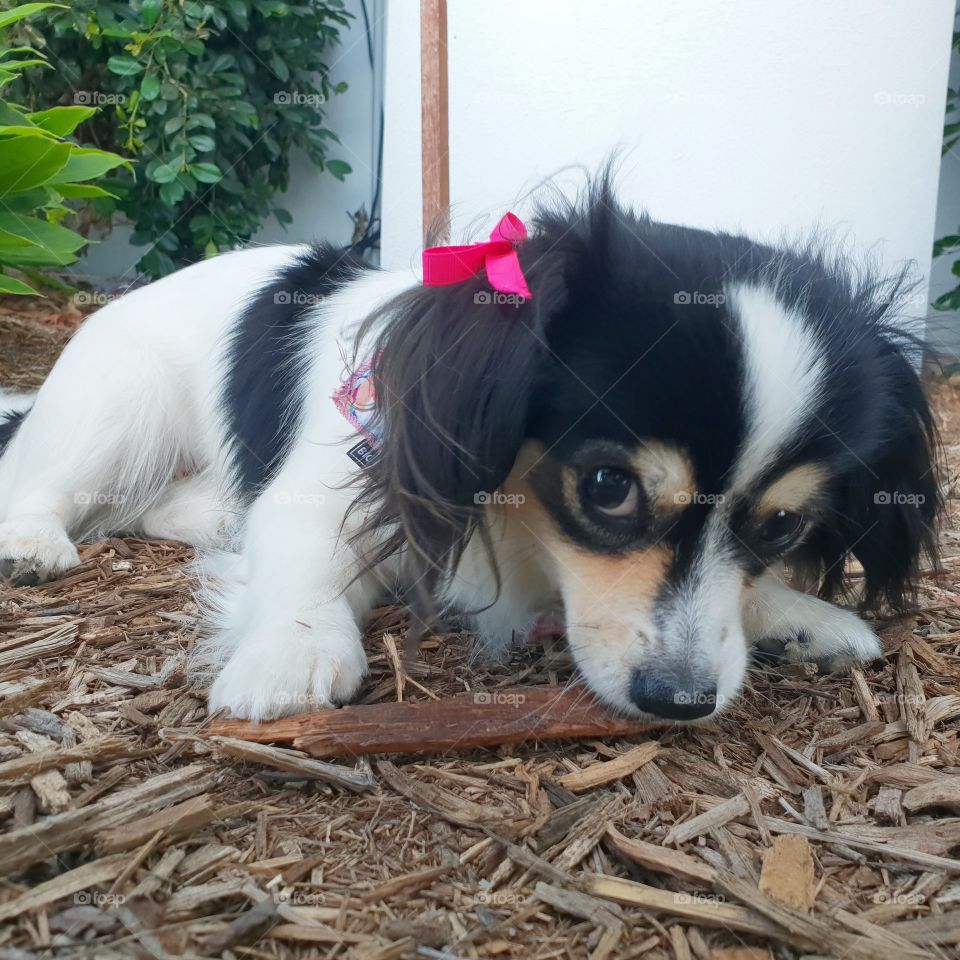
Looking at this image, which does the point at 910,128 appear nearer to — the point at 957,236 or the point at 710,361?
the point at 957,236

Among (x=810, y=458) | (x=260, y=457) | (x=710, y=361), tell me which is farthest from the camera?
(x=260, y=457)

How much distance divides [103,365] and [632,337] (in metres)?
1.84

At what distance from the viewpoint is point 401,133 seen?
4633 millimetres

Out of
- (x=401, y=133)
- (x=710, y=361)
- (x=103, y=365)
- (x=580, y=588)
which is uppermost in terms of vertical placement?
(x=401, y=133)

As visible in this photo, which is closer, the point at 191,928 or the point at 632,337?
the point at 191,928

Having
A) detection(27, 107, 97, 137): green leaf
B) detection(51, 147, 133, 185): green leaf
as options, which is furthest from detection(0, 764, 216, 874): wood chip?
detection(27, 107, 97, 137): green leaf

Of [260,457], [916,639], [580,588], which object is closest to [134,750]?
[580,588]
